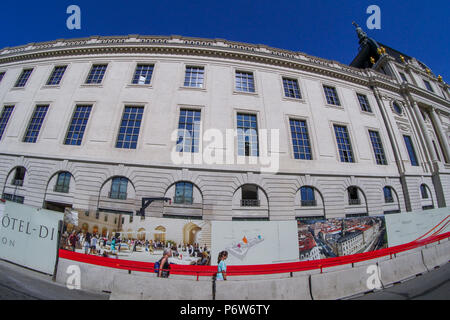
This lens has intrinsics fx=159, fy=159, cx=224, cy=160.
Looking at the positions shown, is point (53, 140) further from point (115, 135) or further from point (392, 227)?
point (392, 227)

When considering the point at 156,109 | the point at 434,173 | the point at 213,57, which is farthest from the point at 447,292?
the point at 434,173

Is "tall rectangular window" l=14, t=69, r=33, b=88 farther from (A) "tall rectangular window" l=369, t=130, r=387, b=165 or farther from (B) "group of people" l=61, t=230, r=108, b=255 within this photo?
(A) "tall rectangular window" l=369, t=130, r=387, b=165

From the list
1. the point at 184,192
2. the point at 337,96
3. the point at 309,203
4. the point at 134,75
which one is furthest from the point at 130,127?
the point at 337,96

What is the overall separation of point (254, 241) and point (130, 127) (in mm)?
11065

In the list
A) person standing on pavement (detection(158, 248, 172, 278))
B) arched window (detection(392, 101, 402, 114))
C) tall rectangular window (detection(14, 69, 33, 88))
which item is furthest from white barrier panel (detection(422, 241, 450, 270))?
tall rectangular window (detection(14, 69, 33, 88))

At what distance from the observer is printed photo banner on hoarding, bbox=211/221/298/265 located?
21.7ft

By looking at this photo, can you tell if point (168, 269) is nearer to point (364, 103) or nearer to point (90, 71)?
point (90, 71)

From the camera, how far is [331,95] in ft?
50.6

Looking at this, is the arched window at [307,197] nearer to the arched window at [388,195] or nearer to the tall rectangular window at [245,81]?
the arched window at [388,195]

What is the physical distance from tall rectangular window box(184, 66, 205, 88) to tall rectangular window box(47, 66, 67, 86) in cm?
1132

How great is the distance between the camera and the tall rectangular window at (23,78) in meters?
14.6

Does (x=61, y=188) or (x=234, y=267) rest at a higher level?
(x=61, y=188)

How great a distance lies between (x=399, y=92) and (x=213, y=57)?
22492 millimetres

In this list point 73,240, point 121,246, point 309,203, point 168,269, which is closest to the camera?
point 168,269
